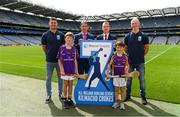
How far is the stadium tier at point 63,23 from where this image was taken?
70812 mm

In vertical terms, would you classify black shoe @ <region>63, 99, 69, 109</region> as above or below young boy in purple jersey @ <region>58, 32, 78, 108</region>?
below

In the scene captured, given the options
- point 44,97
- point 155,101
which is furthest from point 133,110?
point 44,97

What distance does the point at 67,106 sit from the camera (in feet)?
20.2

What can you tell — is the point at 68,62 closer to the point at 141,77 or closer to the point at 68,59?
the point at 68,59

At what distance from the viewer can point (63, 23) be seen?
9700 cm

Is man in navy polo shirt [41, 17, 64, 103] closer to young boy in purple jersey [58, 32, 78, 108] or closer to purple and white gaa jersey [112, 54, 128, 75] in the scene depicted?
young boy in purple jersey [58, 32, 78, 108]

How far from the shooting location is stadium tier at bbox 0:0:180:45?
7081cm

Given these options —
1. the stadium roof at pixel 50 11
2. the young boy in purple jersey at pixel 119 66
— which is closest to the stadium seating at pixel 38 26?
the stadium roof at pixel 50 11

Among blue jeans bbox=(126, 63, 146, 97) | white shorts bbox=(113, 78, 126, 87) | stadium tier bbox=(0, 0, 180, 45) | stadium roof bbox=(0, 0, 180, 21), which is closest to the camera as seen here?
white shorts bbox=(113, 78, 126, 87)

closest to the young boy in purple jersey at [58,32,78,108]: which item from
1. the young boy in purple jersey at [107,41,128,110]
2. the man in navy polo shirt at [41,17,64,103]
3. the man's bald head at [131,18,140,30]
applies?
the man in navy polo shirt at [41,17,64,103]

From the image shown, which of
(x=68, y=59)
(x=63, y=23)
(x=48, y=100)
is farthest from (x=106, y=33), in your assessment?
(x=63, y=23)

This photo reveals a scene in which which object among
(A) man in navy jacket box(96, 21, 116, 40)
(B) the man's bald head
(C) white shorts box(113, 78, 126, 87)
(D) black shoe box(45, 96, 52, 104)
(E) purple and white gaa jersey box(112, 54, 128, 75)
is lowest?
(D) black shoe box(45, 96, 52, 104)

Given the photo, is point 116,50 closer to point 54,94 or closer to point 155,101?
point 155,101

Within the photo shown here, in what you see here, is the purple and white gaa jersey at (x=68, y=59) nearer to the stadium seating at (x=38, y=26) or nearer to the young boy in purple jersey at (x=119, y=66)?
the young boy in purple jersey at (x=119, y=66)
